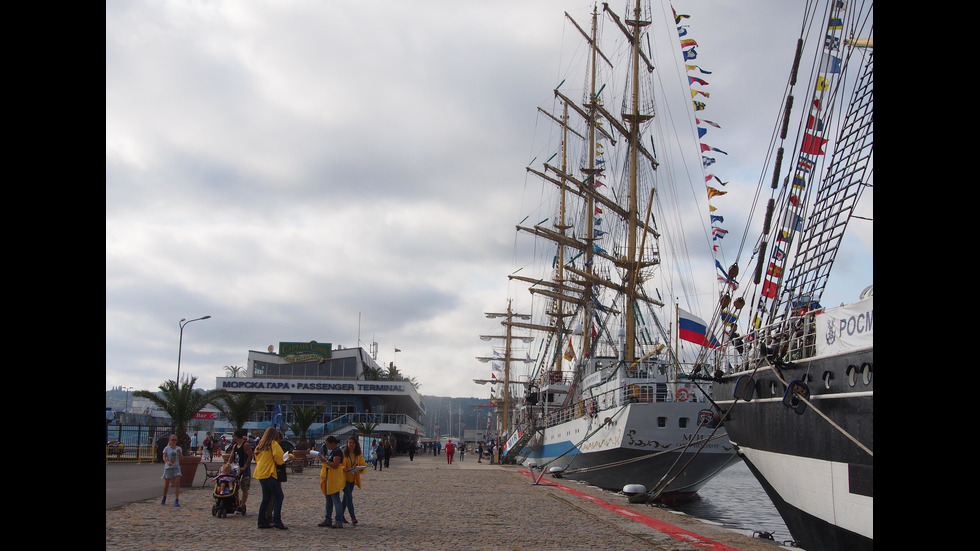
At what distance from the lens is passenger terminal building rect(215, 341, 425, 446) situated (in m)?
66.6

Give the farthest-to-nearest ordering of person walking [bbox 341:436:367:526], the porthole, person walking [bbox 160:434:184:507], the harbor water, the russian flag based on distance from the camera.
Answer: the russian flag, the harbor water, person walking [bbox 160:434:184:507], person walking [bbox 341:436:367:526], the porthole

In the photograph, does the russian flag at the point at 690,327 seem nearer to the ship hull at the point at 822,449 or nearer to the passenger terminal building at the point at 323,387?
the ship hull at the point at 822,449

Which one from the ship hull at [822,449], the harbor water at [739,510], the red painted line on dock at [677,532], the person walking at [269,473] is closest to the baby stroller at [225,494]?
the person walking at [269,473]

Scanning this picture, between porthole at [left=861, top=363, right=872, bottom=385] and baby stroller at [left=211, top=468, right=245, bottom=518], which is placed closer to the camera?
porthole at [left=861, top=363, right=872, bottom=385]

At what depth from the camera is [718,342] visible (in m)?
20.3

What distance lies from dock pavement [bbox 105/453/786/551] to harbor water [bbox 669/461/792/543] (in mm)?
4670

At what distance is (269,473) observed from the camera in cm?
1154

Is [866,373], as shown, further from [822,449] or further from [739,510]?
[739,510]

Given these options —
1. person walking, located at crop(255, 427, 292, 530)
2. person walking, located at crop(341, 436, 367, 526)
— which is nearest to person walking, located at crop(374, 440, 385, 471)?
person walking, located at crop(341, 436, 367, 526)

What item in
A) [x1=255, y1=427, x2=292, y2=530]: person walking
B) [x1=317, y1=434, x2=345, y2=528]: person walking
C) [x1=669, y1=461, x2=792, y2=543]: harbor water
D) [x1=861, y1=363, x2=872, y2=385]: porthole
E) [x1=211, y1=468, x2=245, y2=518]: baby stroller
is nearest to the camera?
[x1=861, y1=363, x2=872, y2=385]: porthole

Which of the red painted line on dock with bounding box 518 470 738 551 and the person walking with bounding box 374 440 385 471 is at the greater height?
the red painted line on dock with bounding box 518 470 738 551

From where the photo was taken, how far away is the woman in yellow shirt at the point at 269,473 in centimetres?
1153

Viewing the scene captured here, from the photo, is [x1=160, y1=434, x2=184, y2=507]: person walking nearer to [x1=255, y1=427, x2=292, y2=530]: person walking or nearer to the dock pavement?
the dock pavement
